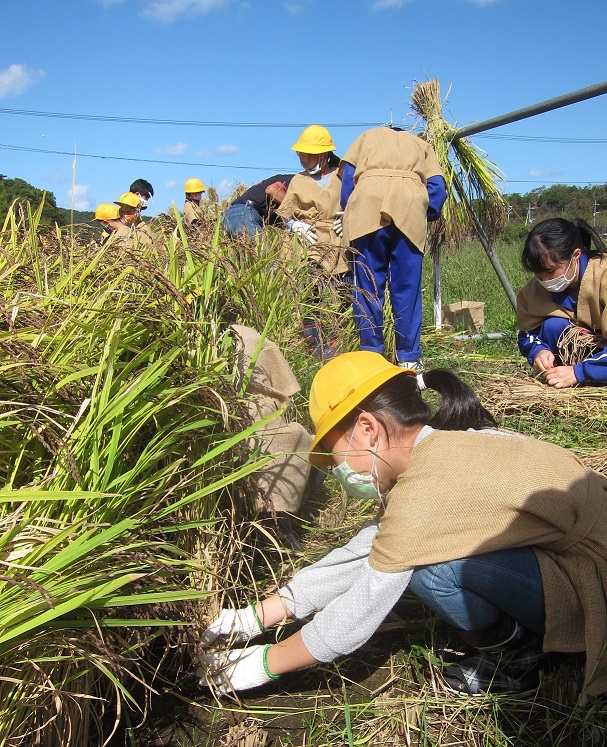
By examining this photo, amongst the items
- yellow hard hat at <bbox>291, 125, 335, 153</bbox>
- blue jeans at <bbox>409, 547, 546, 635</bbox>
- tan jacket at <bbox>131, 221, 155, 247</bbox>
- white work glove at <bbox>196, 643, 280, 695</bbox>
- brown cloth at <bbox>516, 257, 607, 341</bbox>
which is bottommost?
white work glove at <bbox>196, 643, 280, 695</bbox>

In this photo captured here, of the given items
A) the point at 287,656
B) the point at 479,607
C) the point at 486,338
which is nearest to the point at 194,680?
the point at 287,656

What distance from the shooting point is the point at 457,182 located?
508 centimetres

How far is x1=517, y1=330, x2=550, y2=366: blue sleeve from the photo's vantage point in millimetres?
3727

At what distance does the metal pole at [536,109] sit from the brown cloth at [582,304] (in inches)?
32.1

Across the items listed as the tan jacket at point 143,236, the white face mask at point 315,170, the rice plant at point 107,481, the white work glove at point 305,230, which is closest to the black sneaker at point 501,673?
the rice plant at point 107,481

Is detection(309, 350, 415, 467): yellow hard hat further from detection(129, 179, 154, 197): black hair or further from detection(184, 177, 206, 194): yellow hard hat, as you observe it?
detection(184, 177, 206, 194): yellow hard hat

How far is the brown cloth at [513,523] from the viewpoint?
1419 millimetres

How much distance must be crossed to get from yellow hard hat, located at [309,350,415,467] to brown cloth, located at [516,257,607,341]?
6.81 feet

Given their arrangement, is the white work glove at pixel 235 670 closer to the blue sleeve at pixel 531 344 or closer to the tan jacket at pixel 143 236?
the tan jacket at pixel 143 236

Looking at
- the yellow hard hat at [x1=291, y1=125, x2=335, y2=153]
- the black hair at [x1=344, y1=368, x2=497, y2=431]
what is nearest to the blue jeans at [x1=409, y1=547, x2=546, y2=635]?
the black hair at [x1=344, y1=368, x2=497, y2=431]

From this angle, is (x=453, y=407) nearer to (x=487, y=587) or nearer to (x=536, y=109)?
(x=487, y=587)

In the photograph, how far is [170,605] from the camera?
57.0 inches

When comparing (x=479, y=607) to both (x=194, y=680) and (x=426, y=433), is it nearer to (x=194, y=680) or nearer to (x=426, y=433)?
(x=426, y=433)

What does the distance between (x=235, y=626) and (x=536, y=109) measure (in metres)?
3.39
